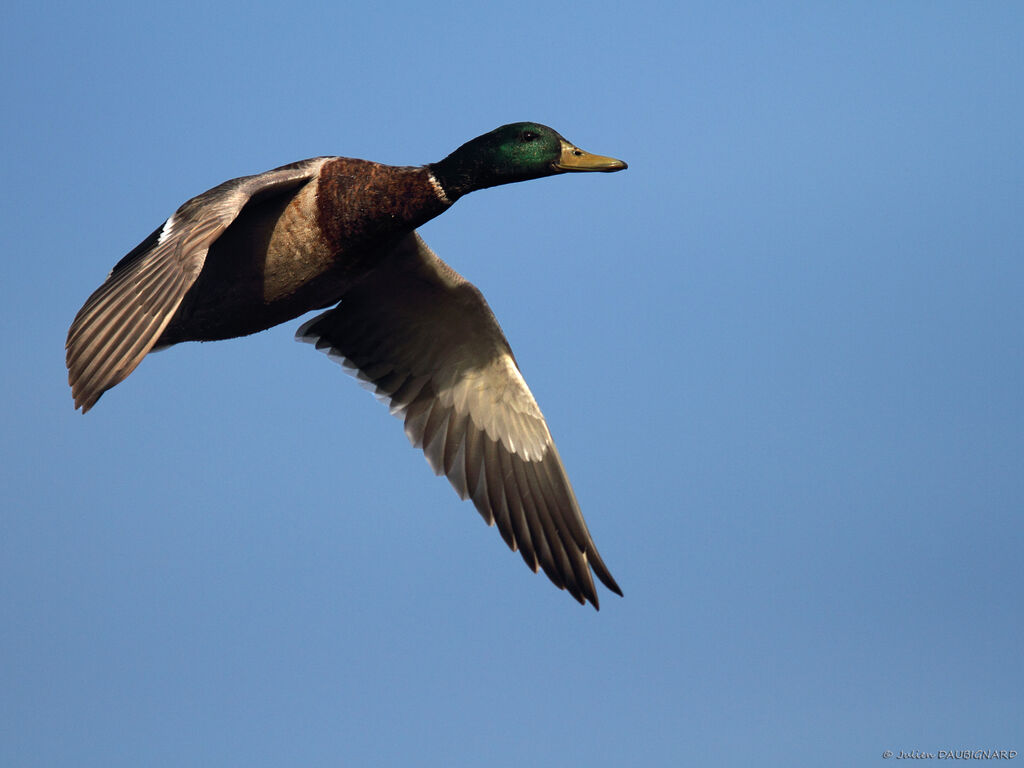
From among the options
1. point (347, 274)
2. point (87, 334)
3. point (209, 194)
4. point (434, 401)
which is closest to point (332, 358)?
point (434, 401)

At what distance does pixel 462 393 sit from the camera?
10523 millimetres

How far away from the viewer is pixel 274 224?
8844 mm

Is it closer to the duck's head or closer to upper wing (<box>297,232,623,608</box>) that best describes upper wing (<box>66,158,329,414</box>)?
the duck's head

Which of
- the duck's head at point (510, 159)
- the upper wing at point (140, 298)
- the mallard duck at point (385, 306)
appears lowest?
the upper wing at point (140, 298)

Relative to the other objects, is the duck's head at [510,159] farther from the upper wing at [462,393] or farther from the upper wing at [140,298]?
the upper wing at [140,298]

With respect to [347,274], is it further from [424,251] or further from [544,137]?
[544,137]

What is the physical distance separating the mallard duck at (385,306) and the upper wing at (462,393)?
12 millimetres

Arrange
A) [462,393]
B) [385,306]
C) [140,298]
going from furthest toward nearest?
[462,393] → [385,306] → [140,298]

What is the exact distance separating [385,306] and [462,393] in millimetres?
963

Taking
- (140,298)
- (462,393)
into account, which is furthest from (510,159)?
(140,298)

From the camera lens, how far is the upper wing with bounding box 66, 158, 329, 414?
22.9ft

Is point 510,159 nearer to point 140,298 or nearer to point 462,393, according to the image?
point 462,393

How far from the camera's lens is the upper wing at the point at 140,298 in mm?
6979

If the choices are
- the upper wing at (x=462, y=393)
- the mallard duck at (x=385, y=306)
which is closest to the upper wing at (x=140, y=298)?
the mallard duck at (x=385, y=306)
